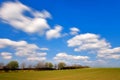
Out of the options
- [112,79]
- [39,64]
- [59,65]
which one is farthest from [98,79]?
[39,64]

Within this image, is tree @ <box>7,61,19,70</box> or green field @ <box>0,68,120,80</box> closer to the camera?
green field @ <box>0,68,120,80</box>

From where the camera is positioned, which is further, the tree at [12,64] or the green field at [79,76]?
the tree at [12,64]

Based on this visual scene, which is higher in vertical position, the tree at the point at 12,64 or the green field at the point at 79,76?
the tree at the point at 12,64

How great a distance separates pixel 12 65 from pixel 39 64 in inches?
1468

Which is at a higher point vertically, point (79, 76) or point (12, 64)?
point (12, 64)

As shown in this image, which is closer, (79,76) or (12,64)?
(79,76)

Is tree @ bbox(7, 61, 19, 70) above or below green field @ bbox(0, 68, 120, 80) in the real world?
above

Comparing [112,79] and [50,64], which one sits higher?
[50,64]

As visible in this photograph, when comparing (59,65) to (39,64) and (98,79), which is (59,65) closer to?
(39,64)

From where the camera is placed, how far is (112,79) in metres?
43.3

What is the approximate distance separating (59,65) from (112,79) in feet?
438

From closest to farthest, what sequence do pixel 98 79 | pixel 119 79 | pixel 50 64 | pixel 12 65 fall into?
pixel 119 79
pixel 98 79
pixel 12 65
pixel 50 64

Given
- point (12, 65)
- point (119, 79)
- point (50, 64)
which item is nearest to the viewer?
point (119, 79)

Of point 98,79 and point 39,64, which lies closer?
point 98,79
